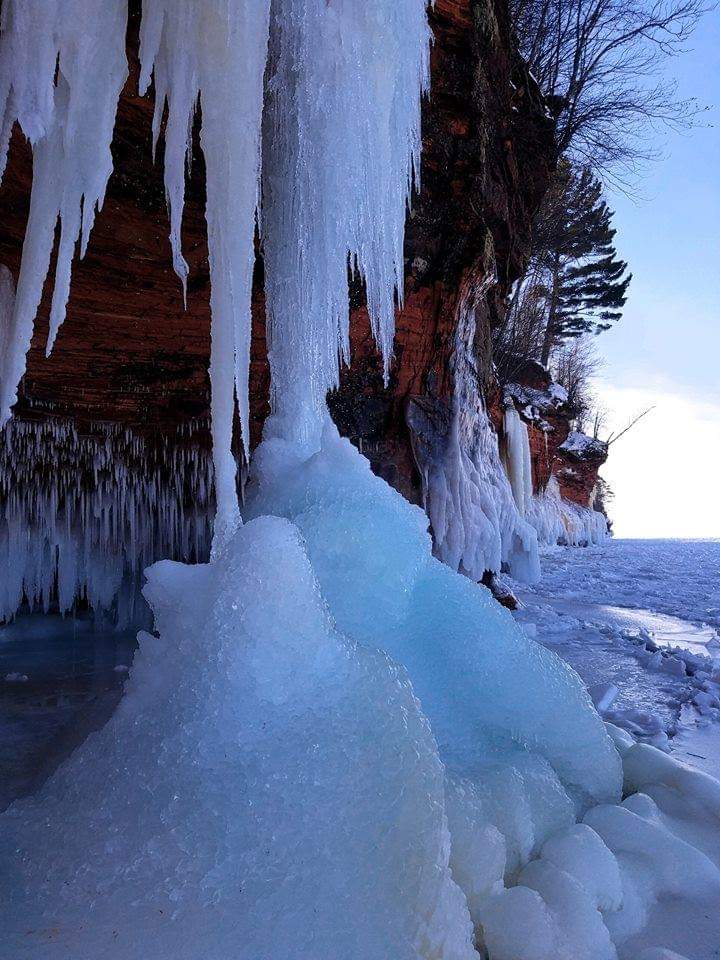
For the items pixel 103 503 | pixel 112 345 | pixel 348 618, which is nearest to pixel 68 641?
pixel 103 503

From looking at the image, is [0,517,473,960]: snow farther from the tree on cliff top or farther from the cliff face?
the tree on cliff top

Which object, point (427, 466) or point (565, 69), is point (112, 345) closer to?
point (427, 466)

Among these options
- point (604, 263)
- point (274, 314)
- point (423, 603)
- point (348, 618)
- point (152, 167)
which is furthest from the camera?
point (604, 263)

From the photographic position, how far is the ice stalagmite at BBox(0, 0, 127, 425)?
1637 millimetres

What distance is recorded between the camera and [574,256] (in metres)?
13.4

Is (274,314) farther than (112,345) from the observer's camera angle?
No

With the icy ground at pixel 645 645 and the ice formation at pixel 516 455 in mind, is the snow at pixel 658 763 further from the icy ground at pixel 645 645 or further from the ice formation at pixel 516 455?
the ice formation at pixel 516 455

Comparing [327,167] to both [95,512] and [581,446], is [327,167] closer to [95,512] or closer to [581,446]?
[95,512]

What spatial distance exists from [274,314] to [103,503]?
2.46 m

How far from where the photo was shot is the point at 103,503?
15.4 feet

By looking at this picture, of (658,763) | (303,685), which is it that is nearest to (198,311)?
(303,685)

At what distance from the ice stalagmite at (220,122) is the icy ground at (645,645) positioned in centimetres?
198

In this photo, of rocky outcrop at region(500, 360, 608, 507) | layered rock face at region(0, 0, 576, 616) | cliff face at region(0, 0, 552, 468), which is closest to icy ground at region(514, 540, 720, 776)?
layered rock face at region(0, 0, 576, 616)

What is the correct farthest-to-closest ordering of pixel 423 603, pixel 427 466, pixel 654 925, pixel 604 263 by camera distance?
pixel 604 263
pixel 427 466
pixel 423 603
pixel 654 925
